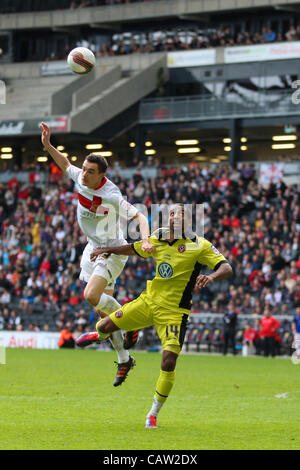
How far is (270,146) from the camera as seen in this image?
1759 inches

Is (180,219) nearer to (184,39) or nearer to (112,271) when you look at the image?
(112,271)

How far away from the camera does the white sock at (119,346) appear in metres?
11.6

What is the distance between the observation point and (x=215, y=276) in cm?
1000

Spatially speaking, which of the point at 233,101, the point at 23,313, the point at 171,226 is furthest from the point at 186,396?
the point at 233,101

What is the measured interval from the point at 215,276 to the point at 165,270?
757 mm

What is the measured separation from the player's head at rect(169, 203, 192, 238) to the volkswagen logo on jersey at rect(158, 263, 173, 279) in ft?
1.32

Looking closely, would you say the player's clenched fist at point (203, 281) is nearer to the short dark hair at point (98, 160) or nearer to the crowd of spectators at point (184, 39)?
the short dark hair at point (98, 160)

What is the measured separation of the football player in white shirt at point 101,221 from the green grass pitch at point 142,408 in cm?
93

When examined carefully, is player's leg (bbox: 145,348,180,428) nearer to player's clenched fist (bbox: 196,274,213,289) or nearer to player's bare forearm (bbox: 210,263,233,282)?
player's clenched fist (bbox: 196,274,213,289)

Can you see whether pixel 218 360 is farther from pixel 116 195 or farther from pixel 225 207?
pixel 116 195

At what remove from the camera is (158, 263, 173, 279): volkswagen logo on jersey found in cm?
1052

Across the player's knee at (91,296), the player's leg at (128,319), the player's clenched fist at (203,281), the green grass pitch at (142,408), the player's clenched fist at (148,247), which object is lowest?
the green grass pitch at (142,408)

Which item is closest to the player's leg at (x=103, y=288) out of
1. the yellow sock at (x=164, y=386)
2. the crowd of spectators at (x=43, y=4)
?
the yellow sock at (x=164, y=386)
